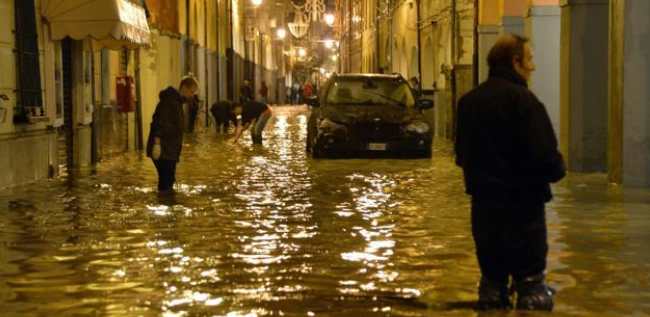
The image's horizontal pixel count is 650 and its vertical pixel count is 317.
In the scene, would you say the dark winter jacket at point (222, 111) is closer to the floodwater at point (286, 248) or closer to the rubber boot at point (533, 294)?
the floodwater at point (286, 248)

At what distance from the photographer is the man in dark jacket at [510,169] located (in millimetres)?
6707

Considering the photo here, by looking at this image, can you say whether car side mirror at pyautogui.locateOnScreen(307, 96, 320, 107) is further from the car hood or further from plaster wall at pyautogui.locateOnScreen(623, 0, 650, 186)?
plaster wall at pyautogui.locateOnScreen(623, 0, 650, 186)

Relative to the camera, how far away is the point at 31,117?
1608 cm

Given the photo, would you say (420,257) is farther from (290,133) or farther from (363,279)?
A: (290,133)

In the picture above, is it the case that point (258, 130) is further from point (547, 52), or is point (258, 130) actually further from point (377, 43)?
point (377, 43)

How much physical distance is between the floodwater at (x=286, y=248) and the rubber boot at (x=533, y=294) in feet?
0.34

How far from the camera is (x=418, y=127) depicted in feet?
70.4

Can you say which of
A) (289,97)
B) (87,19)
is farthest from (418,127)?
(289,97)

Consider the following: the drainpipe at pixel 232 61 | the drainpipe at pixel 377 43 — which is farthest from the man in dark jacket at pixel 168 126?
the drainpipe at pixel 377 43

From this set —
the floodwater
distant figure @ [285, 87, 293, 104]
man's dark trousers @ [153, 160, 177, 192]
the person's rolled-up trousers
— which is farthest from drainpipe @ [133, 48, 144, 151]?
distant figure @ [285, 87, 293, 104]

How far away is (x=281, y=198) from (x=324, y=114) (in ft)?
→ 24.8

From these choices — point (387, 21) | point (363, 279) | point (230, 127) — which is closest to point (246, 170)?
point (363, 279)

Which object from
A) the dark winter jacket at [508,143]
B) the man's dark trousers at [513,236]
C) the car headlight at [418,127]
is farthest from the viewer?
the car headlight at [418,127]

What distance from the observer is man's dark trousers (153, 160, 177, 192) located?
48.1 feet
